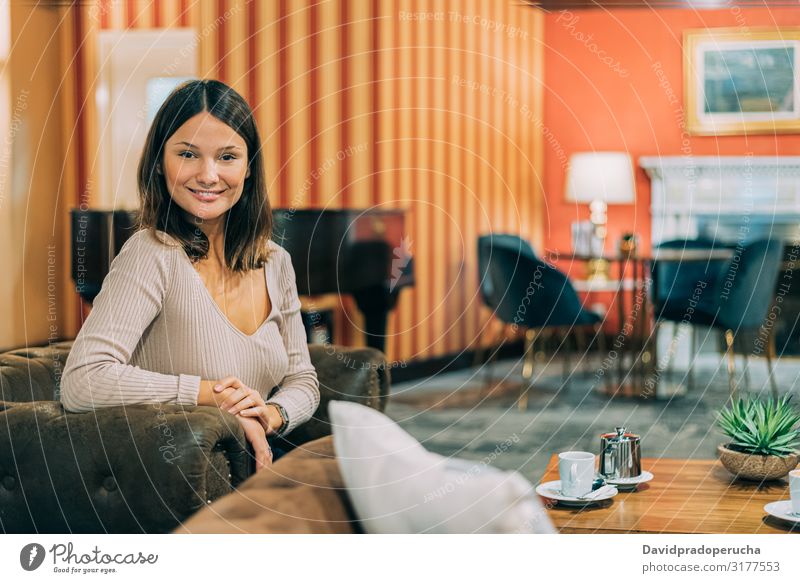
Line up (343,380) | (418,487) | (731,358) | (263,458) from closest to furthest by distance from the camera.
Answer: (418,487) < (263,458) < (343,380) < (731,358)

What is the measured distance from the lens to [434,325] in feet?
15.4

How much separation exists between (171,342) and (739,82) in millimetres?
4591

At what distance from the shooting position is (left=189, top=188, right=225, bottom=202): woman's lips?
1.44 m

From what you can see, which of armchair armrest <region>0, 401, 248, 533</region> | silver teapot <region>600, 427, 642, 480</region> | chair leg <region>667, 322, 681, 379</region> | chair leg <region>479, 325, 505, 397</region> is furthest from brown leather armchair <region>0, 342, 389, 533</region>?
chair leg <region>667, 322, 681, 379</region>

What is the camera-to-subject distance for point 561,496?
51.1 inches

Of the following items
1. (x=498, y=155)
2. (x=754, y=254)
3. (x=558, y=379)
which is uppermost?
(x=498, y=155)

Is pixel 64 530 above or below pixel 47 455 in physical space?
below

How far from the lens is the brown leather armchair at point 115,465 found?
3.84 feet

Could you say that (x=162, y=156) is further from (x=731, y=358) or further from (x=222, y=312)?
(x=731, y=358)

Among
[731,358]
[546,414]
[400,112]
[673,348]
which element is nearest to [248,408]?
[546,414]

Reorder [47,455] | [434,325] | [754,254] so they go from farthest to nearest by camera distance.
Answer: [434,325] → [754,254] → [47,455]
